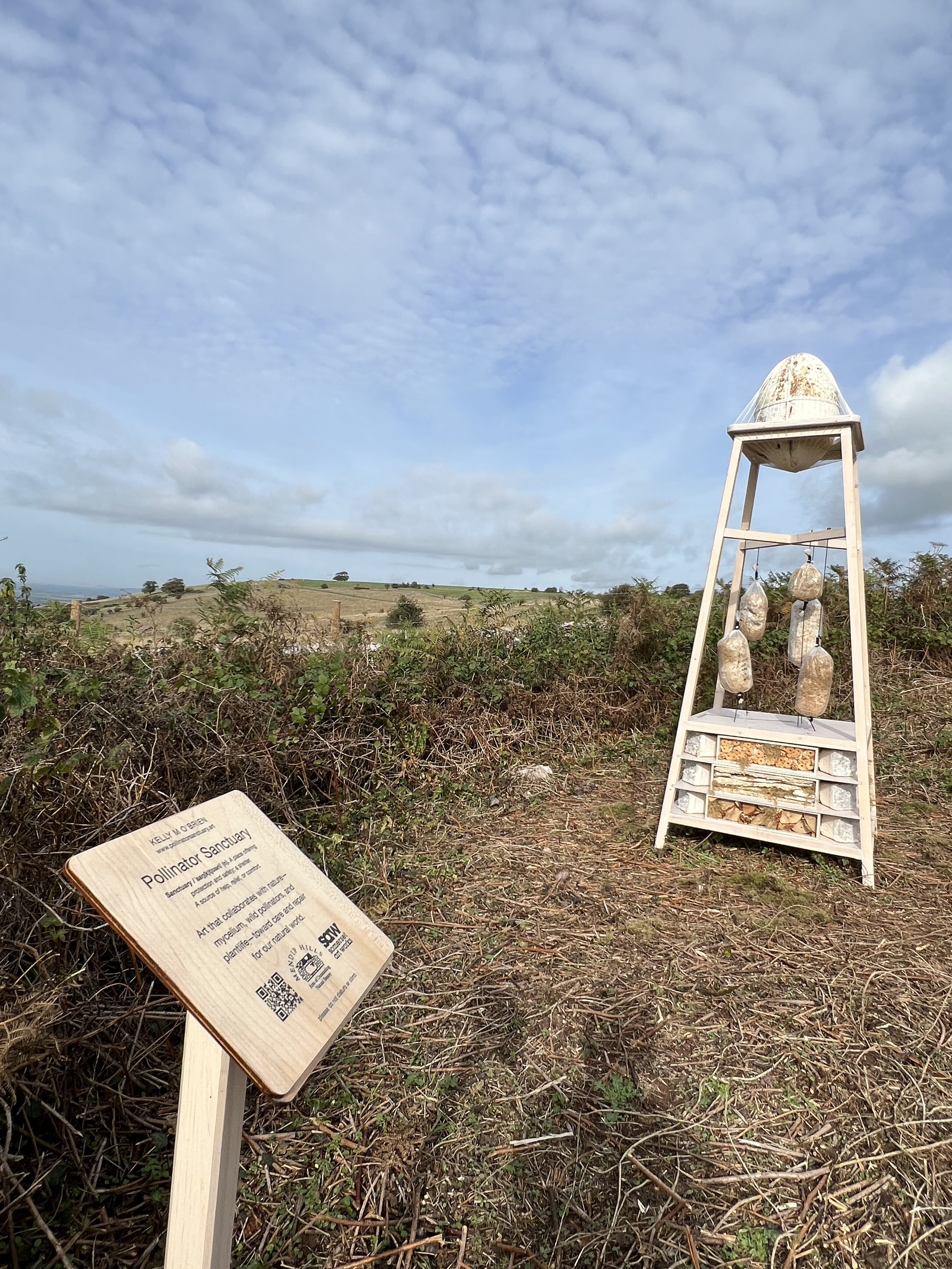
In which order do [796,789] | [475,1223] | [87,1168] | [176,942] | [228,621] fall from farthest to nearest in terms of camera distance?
[228,621] → [796,789] → [87,1168] → [475,1223] → [176,942]

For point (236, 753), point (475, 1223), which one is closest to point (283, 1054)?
point (475, 1223)

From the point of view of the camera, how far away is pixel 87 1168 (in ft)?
6.92

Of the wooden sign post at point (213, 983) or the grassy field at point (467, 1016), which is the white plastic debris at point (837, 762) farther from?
the wooden sign post at point (213, 983)

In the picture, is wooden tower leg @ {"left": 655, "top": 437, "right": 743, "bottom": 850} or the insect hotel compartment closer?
the insect hotel compartment

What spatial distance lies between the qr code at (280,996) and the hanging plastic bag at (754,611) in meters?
3.82

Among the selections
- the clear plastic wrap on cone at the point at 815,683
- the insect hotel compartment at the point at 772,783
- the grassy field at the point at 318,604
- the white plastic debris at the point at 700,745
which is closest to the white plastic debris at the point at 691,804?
the insect hotel compartment at the point at 772,783

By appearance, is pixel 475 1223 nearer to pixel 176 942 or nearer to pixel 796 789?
pixel 176 942

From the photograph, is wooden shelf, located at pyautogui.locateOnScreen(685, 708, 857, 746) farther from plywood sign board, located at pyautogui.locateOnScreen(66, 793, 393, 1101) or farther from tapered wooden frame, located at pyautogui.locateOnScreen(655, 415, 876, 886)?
plywood sign board, located at pyautogui.locateOnScreen(66, 793, 393, 1101)

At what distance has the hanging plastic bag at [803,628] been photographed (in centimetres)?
440

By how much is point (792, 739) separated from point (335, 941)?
3.47m

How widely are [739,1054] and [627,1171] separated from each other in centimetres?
74

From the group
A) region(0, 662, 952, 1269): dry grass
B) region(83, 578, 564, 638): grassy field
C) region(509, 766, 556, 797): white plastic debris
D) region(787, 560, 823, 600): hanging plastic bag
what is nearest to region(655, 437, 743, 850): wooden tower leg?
region(787, 560, 823, 600): hanging plastic bag

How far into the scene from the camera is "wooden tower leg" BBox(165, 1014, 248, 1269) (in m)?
1.34

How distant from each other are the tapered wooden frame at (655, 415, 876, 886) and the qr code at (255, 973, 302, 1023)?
3.39 metres
